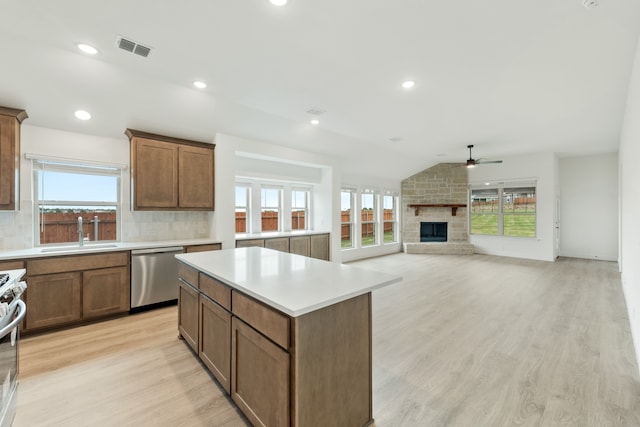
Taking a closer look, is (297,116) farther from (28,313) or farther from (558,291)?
(558,291)

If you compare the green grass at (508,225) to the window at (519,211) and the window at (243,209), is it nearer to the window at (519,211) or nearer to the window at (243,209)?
the window at (519,211)

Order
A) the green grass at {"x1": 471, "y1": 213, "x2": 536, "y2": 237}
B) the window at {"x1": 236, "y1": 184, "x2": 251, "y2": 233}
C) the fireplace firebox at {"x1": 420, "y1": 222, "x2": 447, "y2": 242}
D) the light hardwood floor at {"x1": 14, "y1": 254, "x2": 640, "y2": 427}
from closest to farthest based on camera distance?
1. the light hardwood floor at {"x1": 14, "y1": 254, "x2": 640, "y2": 427}
2. the window at {"x1": 236, "y1": 184, "x2": 251, "y2": 233}
3. the green grass at {"x1": 471, "y1": 213, "x2": 536, "y2": 237}
4. the fireplace firebox at {"x1": 420, "y1": 222, "x2": 447, "y2": 242}

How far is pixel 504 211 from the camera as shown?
8.05 m

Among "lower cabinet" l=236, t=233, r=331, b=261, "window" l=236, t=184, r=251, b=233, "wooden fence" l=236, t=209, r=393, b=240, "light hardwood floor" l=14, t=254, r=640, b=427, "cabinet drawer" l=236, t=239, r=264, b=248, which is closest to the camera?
"light hardwood floor" l=14, t=254, r=640, b=427

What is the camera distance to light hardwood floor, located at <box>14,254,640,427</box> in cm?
182

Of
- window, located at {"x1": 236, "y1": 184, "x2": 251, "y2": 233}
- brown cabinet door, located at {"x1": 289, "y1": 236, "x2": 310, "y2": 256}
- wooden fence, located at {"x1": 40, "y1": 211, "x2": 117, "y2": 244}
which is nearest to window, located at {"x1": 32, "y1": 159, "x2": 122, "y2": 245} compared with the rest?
wooden fence, located at {"x1": 40, "y1": 211, "x2": 117, "y2": 244}

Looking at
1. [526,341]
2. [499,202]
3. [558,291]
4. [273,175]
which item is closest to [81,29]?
[273,175]

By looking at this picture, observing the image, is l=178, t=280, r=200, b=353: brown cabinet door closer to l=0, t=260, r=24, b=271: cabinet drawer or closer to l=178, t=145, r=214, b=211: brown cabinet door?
l=0, t=260, r=24, b=271: cabinet drawer

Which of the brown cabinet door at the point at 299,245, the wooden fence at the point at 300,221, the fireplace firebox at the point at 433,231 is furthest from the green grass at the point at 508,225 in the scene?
the brown cabinet door at the point at 299,245

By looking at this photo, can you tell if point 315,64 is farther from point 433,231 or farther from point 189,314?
point 433,231

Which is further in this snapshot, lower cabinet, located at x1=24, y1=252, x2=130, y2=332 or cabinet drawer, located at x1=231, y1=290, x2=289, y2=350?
lower cabinet, located at x1=24, y1=252, x2=130, y2=332

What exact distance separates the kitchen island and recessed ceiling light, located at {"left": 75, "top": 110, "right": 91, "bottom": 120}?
292 cm

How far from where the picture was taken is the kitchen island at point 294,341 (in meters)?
1.37

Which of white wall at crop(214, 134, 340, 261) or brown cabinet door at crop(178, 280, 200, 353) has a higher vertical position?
white wall at crop(214, 134, 340, 261)
